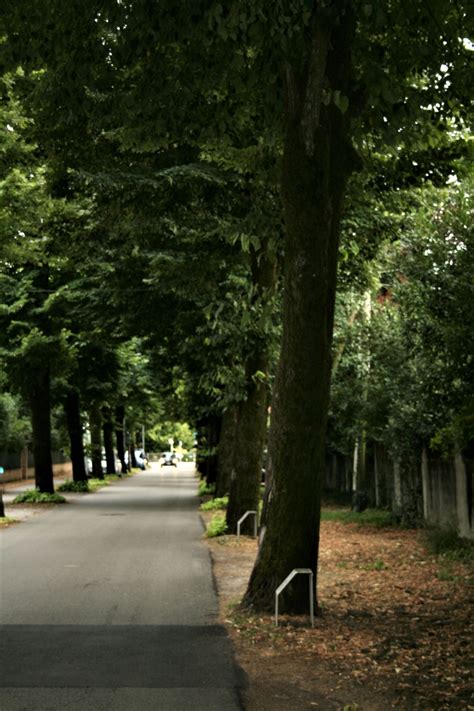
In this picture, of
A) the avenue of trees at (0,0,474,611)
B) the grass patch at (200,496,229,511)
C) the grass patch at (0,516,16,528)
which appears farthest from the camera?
the grass patch at (200,496,229,511)

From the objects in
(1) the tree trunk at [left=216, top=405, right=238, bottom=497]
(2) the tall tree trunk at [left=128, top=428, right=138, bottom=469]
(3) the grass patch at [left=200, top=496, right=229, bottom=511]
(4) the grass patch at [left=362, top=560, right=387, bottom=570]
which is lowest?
(2) the tall tree trunk at [left=128, top=428, right=138, bottom=469]

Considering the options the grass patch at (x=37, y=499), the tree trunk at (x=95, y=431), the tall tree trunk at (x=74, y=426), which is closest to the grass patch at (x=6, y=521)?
the grass patch at (x=37, y=499)

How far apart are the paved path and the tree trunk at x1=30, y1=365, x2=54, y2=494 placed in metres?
12.4

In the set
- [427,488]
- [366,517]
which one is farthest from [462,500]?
[366,517]

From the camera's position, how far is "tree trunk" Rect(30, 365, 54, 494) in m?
32.0

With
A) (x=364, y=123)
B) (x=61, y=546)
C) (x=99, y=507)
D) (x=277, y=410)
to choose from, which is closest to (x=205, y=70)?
(x=364, y=123)

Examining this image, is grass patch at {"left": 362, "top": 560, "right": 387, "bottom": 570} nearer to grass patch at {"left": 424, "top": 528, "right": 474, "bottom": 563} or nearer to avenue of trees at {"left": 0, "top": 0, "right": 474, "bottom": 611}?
grass patch at {"left": 424, "top": 528, "right": 474, "bottom": 563}

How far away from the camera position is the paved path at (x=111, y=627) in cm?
689

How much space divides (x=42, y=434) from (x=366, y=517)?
13.7 m

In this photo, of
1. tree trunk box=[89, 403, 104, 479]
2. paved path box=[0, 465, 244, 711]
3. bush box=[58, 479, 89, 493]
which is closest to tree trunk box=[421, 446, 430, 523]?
paved path box=[0, 465, 244, 711]

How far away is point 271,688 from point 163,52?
23.8ft

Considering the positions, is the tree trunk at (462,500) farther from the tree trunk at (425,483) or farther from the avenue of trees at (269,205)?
the tree trunk at (425,483)

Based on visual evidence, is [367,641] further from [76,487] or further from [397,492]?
[76,487]

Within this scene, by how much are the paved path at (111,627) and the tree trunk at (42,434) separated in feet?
40.8
